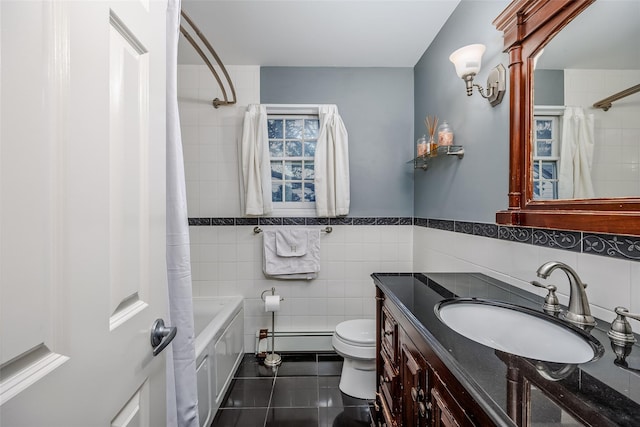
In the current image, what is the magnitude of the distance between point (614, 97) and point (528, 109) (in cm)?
31

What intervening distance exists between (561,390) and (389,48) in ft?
7.47

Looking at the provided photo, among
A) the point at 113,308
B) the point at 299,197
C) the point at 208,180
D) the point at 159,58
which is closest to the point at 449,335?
the point at 113,308

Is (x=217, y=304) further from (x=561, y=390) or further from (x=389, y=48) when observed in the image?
(x=389, y=48)

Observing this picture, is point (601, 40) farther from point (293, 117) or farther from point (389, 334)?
point (293, 117)

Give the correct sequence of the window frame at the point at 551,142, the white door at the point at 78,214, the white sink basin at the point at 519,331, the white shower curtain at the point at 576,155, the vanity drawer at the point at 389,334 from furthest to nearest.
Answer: the vanity drawer at the point at 389,334 → the window frame at the point at 551,142 → the white shower curtain at the point at 576,155 → the white sink basin at the point at 519,331 → the white door at the point at 78,214

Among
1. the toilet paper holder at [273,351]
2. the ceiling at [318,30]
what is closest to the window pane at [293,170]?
the ceiling at [318,30]

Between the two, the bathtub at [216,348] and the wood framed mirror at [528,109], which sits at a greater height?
the wood framed mirror at [528,109]

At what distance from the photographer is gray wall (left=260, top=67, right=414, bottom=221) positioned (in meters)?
2.43

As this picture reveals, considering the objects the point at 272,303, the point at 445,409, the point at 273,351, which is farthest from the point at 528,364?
the point at 273,351

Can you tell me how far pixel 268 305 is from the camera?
2221mm

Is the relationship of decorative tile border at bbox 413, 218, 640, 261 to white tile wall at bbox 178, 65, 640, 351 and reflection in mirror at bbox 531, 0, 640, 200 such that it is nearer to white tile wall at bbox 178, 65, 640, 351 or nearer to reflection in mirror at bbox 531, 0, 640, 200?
reflection in mirror at bbox 531, 0, 640, 200

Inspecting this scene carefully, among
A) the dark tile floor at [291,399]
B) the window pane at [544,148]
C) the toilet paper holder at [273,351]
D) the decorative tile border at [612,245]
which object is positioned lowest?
the dark tile floor at [291,399]

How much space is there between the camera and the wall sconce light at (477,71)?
128 cm

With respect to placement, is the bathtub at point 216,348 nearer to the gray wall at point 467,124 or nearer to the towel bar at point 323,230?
the towel bar at point 323,230
